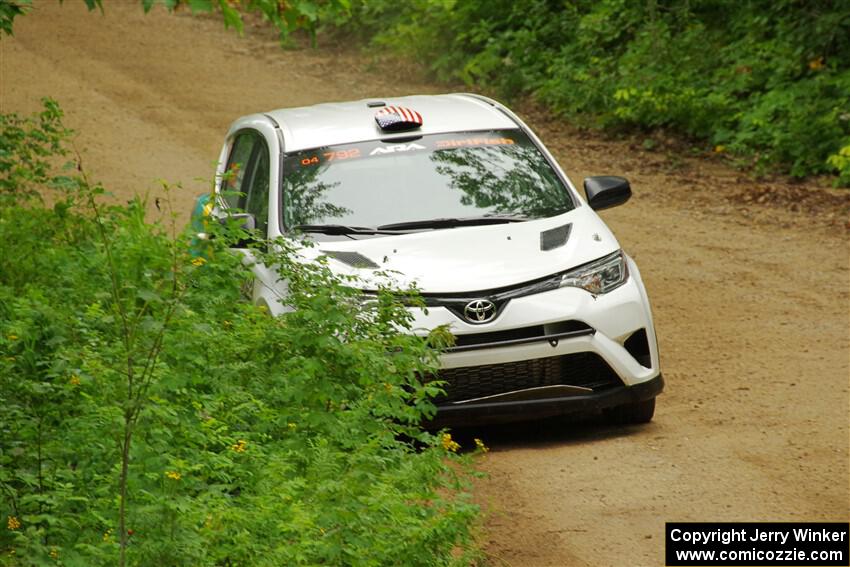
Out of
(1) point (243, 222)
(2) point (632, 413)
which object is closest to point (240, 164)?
(1) point (243, 222)

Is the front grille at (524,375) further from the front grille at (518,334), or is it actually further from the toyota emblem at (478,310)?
the toyota emblem at (478,310)

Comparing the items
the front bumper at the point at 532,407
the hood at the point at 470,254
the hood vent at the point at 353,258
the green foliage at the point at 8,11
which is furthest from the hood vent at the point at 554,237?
the green foliage at the point at 8,11

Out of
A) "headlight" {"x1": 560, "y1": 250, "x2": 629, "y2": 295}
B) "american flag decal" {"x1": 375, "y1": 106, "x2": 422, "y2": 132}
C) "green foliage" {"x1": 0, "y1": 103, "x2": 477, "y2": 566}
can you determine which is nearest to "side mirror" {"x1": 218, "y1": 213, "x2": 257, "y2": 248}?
"green foliage" {"x1": 0, "y1": 103, "x2": 477, "y2": 566}

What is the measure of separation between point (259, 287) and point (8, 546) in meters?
2.91

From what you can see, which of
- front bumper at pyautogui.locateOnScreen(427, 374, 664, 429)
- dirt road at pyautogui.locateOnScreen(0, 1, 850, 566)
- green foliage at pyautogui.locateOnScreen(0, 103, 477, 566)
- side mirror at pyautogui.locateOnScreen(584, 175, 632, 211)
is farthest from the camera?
side mirror at pyautogui.locateOnScreen(584, 175, 632, 211)

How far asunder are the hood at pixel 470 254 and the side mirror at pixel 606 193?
463 mm

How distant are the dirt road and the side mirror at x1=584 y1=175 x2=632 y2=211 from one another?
4.13 feet

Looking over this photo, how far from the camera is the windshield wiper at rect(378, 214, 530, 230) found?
24.7 feet

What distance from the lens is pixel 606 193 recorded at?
8078 mm

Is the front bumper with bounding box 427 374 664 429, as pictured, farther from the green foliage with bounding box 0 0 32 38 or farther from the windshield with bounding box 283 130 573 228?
the green foliage with bounding box 0 0 32 38

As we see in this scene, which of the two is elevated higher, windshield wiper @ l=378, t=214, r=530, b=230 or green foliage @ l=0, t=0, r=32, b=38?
green foliage @ l=0, t=0, r=32, b=38

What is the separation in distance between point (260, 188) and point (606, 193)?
2171mm

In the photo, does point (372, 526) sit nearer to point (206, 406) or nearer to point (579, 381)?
point (206, 406)

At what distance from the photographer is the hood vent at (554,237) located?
24.0ft
